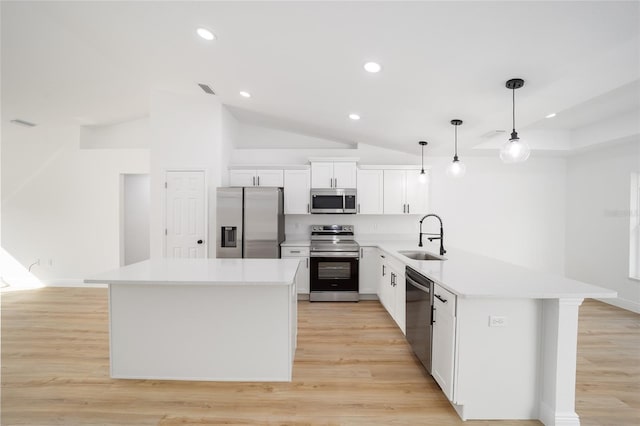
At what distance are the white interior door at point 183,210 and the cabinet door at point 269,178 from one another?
0.90 meters

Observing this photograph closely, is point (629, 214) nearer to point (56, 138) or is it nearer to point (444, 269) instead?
point (444, 269)

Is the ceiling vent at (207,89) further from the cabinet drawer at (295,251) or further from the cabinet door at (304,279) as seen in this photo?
the cabinet door at (304,279)

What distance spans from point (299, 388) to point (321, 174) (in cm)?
330

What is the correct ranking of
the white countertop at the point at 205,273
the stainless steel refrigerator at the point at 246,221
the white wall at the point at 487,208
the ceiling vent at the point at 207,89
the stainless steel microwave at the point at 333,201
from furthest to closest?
the white wall at the point at 487,208 < the stainless steel microwave at the point at 333,201 < the stainless steel refrigerator at the point at 246,221 < the ceiling vent at the point at 207,89 < the white countertop at the point at 205,273

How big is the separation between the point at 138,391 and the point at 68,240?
4.56 metres

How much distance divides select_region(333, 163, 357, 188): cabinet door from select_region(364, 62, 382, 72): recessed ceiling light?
92.6 inches

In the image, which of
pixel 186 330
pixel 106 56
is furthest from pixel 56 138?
pixel 186 330

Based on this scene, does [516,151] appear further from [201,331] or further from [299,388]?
[201,331]

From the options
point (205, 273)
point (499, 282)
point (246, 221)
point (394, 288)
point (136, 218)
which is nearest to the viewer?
point (499, 282)

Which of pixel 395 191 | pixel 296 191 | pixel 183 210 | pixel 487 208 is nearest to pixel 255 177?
pixel 296 191

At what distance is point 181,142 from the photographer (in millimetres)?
4551

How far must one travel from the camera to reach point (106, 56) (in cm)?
342

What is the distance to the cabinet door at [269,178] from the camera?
4.84 meters

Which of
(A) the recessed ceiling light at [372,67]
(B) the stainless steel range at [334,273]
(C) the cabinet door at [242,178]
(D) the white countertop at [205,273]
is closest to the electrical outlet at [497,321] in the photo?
(D) the white countertop at [205,273]
